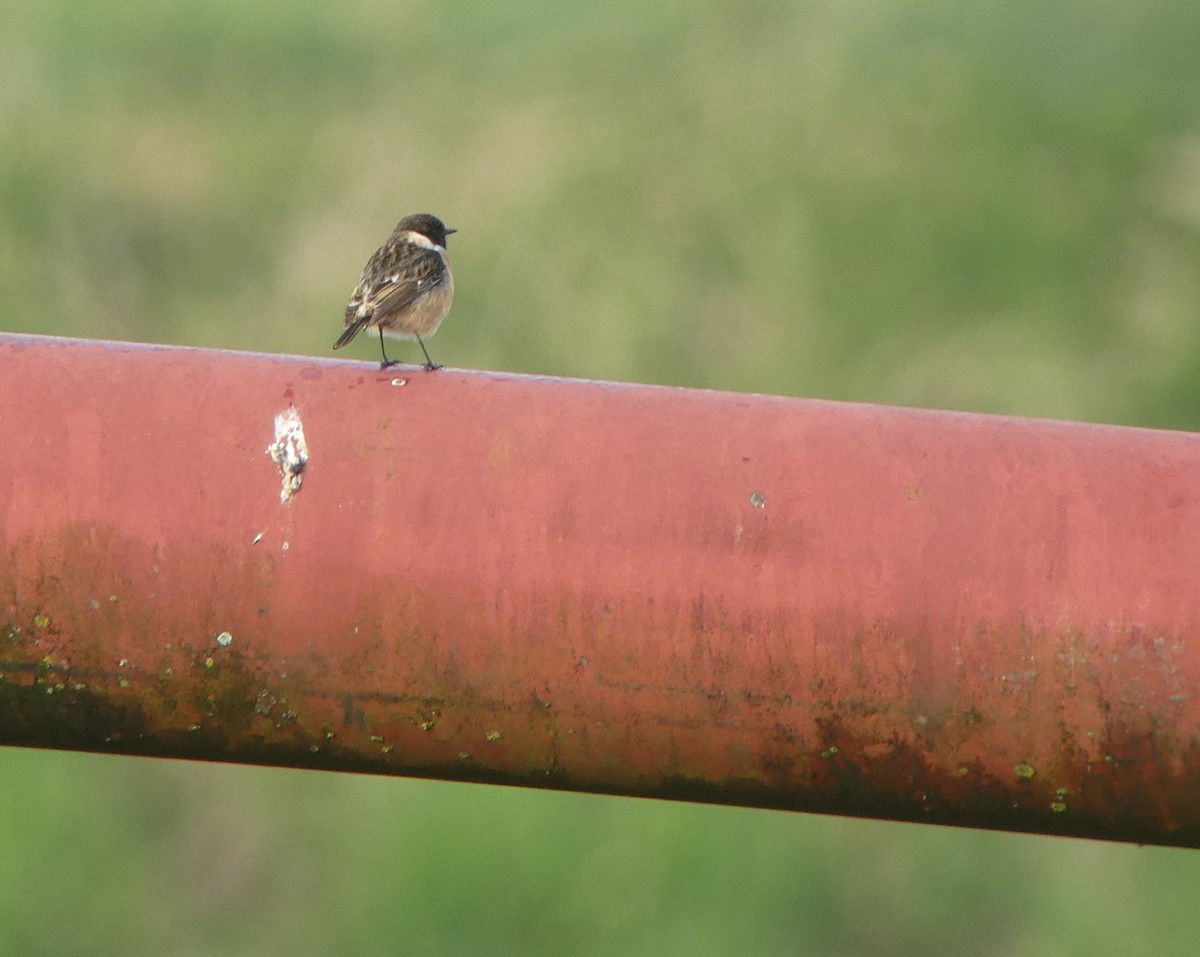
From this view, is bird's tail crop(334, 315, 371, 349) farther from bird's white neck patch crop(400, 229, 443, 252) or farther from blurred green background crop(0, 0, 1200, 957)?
blurred green background crop(0, 0, 1200, 957)

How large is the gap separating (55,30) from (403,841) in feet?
18.9

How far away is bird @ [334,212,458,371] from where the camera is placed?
5.86 meters

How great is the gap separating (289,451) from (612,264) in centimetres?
595

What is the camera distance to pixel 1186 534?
1980 millimetres

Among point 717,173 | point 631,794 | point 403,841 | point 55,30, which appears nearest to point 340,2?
point 55,30

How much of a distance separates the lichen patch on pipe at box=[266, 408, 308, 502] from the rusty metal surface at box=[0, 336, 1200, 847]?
0.01 meters

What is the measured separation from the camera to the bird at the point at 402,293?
5859 mm

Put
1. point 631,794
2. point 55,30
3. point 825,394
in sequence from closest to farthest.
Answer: point 631,794 → point 825,394 → point 55,30

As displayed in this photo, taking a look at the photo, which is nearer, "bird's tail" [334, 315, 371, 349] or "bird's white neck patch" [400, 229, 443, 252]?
"bird's tail" [334, 315, 371, 349]

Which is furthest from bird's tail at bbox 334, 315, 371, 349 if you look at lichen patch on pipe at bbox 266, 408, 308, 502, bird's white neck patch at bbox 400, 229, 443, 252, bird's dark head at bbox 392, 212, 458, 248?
lichen patch on pipe at bbox 266, 408, 308, 502

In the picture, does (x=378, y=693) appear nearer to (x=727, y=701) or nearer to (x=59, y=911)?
(x=727, y=701)

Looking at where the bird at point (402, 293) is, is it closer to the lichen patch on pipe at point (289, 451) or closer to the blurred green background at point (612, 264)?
the blurred green background at point (612, 264)

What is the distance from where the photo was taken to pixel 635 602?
2018 mm

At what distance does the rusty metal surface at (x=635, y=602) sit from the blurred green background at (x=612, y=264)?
395cm
